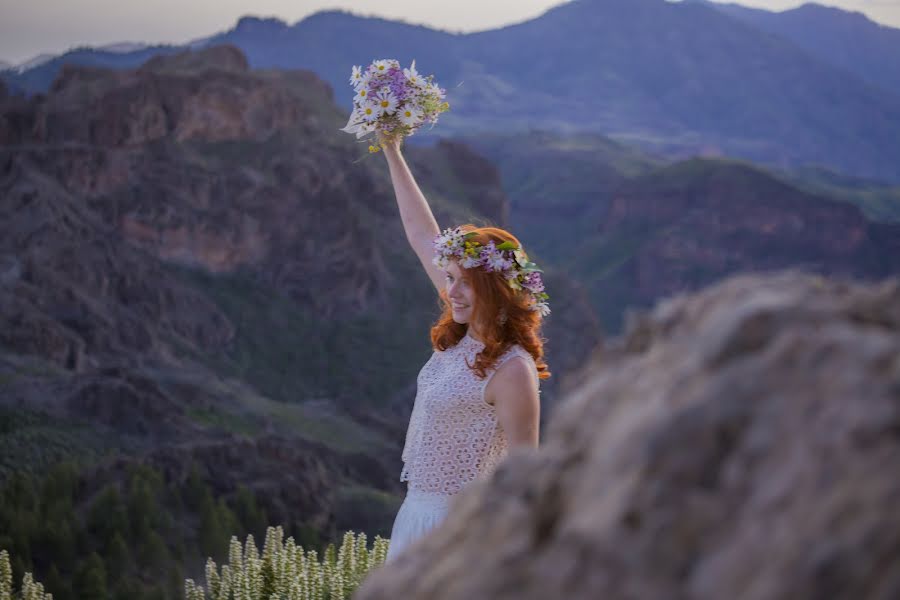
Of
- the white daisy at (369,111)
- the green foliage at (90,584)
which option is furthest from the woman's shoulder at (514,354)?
the green foliage at (90,584)

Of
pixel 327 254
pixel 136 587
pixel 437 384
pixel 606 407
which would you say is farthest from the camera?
pixel 327 254

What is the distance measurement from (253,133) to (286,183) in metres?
4.19

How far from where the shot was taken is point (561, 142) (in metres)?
162

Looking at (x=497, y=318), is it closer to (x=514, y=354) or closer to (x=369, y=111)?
(x=514, y=354)

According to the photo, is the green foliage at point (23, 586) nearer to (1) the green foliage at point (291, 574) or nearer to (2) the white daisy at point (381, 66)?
(1) the green foliage at point (291, 574)

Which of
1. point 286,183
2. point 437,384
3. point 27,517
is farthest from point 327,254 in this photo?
point 437,384

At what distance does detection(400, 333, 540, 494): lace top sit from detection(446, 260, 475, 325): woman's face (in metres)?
0.10

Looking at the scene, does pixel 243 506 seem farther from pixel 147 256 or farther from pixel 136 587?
pixel 147 256

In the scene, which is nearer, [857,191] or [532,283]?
[532,283]

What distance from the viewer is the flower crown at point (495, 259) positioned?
477 centimetres

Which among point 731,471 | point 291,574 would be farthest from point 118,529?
point 731,471

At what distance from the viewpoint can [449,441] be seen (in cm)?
481

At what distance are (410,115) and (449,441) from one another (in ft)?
5.94

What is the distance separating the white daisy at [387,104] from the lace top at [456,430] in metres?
1.54
